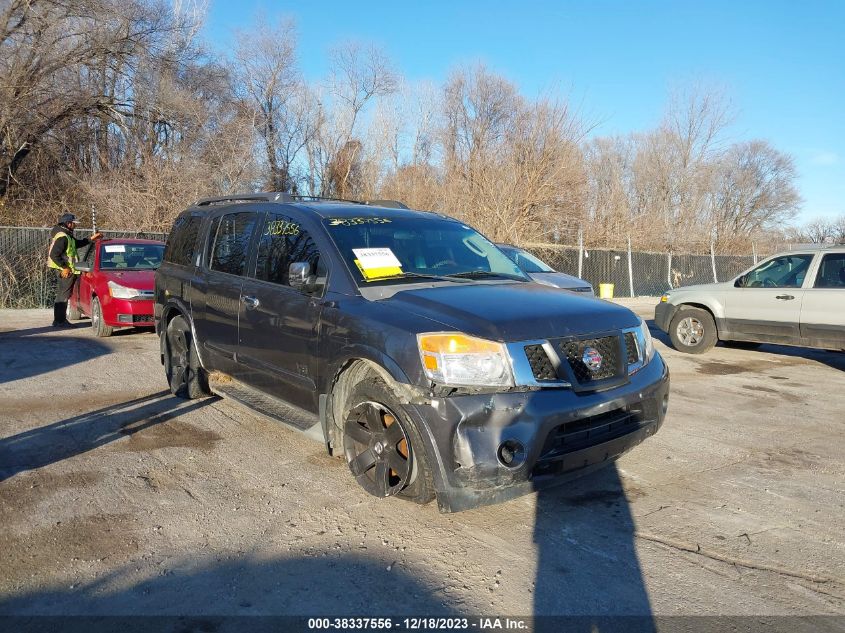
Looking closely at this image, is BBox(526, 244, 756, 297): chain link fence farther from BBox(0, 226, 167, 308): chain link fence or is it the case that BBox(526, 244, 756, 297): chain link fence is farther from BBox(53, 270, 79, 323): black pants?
BBox(53, 270, 79, 323): black pants

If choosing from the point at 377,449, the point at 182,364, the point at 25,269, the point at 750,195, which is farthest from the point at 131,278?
the point at 750,195

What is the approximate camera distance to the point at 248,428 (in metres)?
5.45

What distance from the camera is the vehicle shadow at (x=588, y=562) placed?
109 inches

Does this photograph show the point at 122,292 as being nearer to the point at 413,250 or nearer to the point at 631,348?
the point at 413,250

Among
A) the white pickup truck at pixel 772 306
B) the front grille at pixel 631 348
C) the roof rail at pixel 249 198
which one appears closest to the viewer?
the front grille at pixel 631 348

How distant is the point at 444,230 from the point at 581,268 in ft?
60.8

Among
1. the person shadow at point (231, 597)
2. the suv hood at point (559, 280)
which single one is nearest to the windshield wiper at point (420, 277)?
the person shadow at point (231, 597)

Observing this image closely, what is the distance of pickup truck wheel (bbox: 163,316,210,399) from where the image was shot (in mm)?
6027

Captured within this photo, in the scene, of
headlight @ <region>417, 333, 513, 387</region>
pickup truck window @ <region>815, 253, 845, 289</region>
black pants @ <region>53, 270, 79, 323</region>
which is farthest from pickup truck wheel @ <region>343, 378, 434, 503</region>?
black pants @ <region>53, 270, 79, 323</region>

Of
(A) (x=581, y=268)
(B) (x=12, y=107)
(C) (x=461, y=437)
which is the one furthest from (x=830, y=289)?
(B) (x=12, y=107)

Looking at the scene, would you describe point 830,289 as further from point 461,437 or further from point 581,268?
point 581,268

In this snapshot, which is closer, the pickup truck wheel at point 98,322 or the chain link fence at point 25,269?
the pickup truck wheel at point 98,322

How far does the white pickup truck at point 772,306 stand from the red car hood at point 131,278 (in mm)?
8607

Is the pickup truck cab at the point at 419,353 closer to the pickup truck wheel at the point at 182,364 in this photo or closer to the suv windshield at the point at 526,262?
the pickup truck wheel at the point at 182,364
